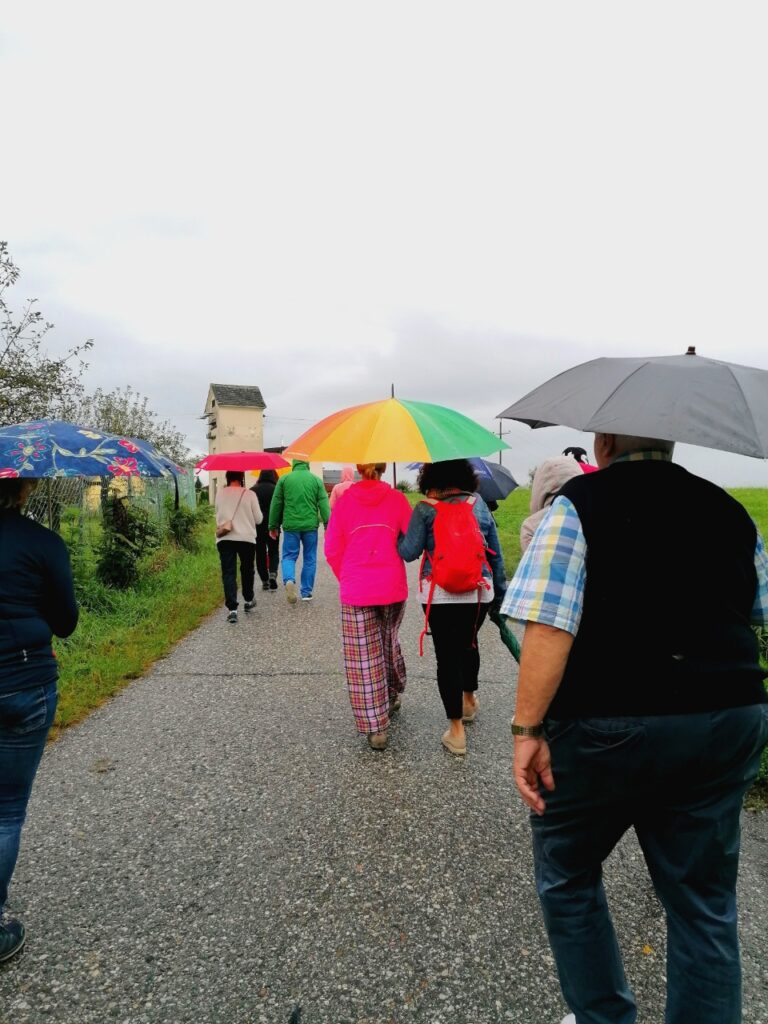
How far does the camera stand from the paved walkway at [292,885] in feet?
7.39

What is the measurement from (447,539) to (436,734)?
1482 millimetres

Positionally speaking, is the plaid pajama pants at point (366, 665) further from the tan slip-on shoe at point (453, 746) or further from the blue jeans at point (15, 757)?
the blue jeans at point (15, 757)

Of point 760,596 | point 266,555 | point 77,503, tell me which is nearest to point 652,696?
point 760,596

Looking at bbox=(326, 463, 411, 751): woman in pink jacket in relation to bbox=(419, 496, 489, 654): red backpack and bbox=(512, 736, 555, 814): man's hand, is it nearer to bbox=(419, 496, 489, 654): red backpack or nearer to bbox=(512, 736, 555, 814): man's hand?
bbox=(419, 496, 489, 654): red backpack

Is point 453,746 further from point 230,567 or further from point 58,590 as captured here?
point 230,567

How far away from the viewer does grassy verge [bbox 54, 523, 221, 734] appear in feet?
17.9

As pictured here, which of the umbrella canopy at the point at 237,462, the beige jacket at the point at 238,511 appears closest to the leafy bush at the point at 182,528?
the beige jacket at the point at 238,511

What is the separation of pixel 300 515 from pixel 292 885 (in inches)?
241

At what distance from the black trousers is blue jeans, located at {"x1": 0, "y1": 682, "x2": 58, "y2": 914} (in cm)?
697

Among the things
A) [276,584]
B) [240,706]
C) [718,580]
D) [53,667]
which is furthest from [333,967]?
[276,584]

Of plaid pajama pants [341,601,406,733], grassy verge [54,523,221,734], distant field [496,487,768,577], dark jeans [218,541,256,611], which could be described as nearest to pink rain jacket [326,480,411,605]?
plaid pajama pants [341,601,406,733]

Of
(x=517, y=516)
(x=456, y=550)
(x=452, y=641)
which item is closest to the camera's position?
(x=456, y=550)

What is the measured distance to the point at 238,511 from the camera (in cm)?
779

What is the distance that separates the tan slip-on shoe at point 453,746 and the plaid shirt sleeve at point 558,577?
2.76 meters
